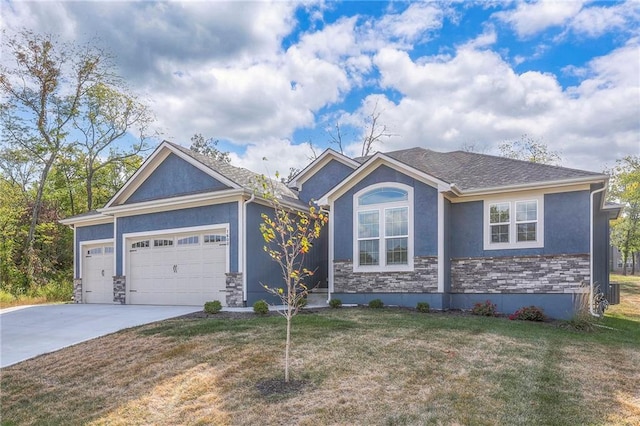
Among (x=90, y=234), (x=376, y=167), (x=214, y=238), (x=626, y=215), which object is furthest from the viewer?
(x=626, y=215)

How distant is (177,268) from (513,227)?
414 inches

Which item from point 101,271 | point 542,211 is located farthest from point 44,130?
point 542,211

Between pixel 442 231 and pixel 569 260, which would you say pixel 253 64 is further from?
pixel 569 260

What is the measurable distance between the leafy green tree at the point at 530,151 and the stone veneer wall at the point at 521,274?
76.2ft

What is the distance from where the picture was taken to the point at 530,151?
110 feet

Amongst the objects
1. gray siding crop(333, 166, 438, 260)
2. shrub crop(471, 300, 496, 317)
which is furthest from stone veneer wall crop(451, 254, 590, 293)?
gray siding crop(333, 166, 438, 260)

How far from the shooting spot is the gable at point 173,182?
1454 cm

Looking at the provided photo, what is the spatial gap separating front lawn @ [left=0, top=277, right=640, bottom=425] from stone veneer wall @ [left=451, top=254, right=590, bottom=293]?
1.96 m

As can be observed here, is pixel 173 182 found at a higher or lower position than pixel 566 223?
higher

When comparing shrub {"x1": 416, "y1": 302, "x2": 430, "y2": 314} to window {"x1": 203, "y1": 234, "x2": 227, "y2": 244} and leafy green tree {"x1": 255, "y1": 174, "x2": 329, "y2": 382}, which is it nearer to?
leafy green tree {"x1": 255, "y1": 174, "x2": 329, "y2": 382}

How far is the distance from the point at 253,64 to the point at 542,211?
9527mm

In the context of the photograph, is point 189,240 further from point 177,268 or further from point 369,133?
point 369,133

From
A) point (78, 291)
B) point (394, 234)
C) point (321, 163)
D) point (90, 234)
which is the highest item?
point (321, 163)

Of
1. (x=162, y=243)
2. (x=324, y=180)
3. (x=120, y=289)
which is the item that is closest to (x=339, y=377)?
(x=162, y=243)
